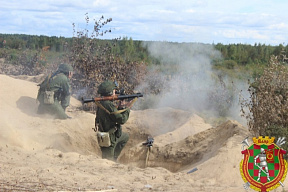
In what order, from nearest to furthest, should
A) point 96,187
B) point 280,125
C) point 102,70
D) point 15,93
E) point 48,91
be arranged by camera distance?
1. point 96,187
2. point 280,125
3. point 48,91
4. point 15,93
5. point 102,70

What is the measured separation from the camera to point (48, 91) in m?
9.98

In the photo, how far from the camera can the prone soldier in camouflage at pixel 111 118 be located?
299 inches

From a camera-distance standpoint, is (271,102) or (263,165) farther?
(271,102)

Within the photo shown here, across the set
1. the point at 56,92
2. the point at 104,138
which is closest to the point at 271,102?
the point at 104,138

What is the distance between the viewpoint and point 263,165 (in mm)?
4852

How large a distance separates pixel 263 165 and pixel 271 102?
8.40 ft

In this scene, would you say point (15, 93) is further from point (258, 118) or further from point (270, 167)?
point (270, 167)

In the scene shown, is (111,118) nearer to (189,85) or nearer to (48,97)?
(48,97)

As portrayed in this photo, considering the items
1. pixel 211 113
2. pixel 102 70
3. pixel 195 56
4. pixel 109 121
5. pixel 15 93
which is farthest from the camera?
pixel 195 56

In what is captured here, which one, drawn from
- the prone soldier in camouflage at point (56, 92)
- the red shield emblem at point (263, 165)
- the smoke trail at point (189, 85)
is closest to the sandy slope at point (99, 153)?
the prone soldier in camouflage at point (56, 92)

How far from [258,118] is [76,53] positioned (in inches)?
341

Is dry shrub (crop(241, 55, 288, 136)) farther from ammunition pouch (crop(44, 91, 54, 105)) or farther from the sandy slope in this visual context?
ammunition pouch (crop(44, 91, 54, 105))

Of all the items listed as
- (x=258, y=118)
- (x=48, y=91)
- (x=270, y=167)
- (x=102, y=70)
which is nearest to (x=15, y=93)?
(x=48, y=91)

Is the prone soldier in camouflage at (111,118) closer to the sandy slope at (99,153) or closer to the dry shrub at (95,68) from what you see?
the sandy slope at (99,153)
